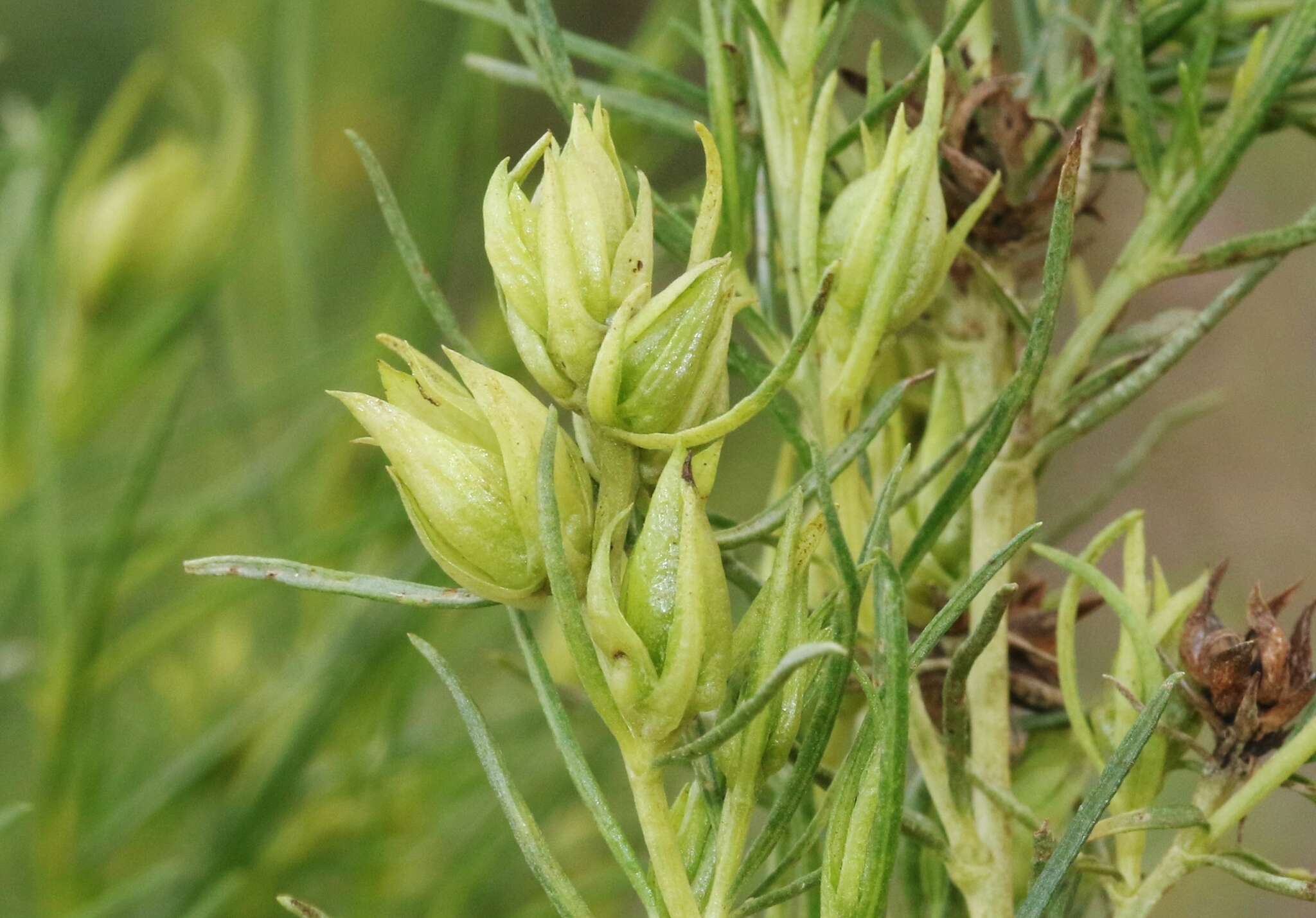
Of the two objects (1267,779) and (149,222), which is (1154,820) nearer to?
(1267,779)

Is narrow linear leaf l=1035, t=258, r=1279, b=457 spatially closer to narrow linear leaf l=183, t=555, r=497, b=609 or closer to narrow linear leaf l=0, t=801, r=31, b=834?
narrow linear leaf l=183, t=555, r=497, b=609

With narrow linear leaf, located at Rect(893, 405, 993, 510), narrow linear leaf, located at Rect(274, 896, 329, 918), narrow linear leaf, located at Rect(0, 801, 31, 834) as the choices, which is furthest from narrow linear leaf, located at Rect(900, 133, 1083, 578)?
narrow linear leaf, located at Rect(0, 801, 31, 834)

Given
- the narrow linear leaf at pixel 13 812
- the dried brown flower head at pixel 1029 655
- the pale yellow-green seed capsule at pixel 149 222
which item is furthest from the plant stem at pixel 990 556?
the pale yellow-green seed capsule at pixel 149 222

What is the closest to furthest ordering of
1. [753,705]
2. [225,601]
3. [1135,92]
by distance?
[753,705]
[1135,92]
[225,601]

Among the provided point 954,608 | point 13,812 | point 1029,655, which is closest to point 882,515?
point 954,608

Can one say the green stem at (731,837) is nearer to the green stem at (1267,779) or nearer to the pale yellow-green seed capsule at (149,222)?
the green stem at (1267,779)

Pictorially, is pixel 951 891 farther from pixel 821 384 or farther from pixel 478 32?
pixel 478 32
